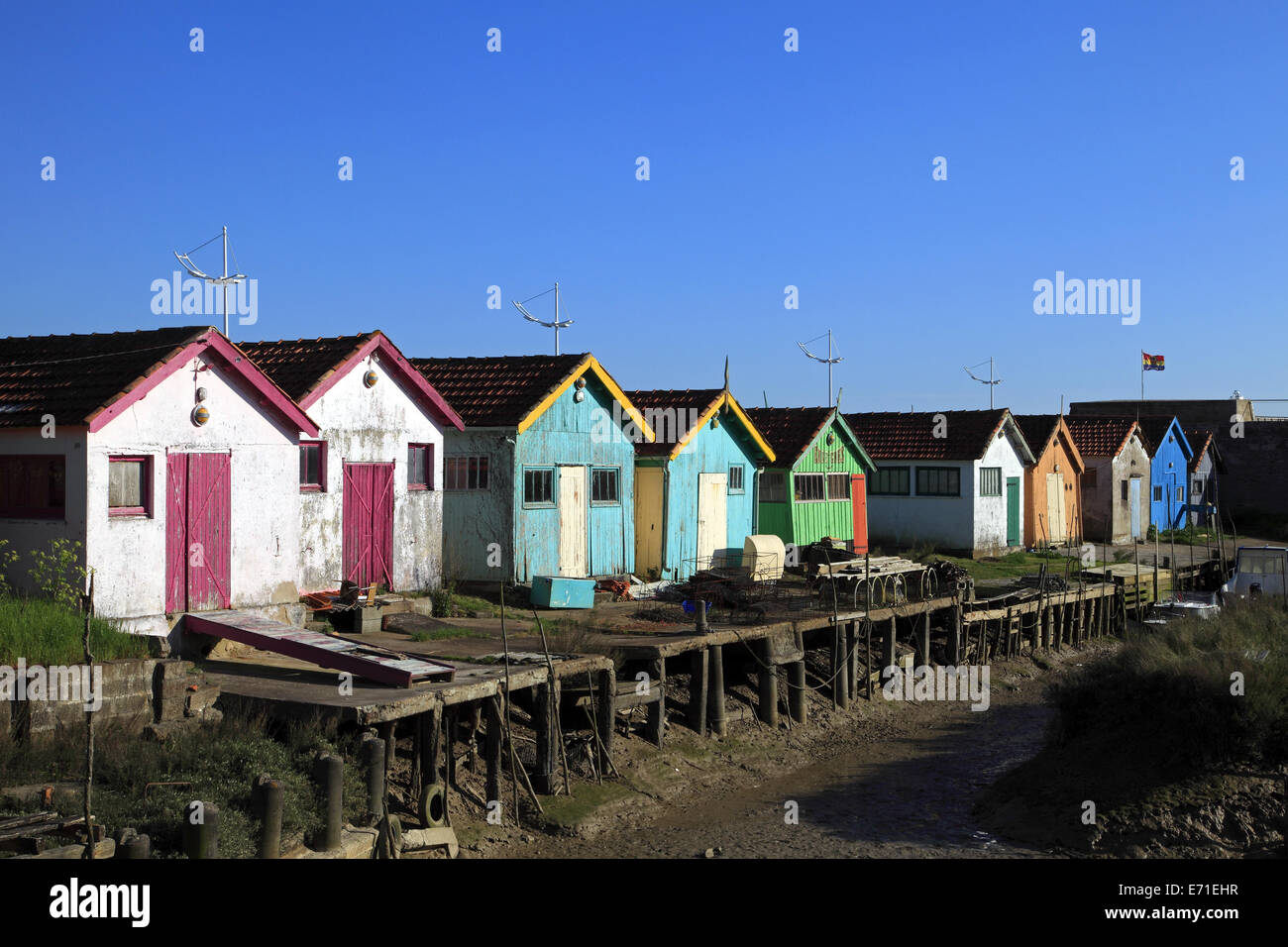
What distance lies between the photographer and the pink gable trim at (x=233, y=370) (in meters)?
15.2

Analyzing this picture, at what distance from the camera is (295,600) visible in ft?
59.0

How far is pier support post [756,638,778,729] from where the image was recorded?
20750 mm

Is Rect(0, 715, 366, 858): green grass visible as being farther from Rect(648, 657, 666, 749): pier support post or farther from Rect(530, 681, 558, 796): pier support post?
Rect(648, 657, 666, 749): pier support post

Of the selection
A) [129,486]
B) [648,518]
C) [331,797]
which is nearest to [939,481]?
[648,518]

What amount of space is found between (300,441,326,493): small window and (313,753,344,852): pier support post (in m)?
8.17

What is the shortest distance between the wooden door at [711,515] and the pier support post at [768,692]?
5.83m

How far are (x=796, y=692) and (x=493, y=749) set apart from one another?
801cm

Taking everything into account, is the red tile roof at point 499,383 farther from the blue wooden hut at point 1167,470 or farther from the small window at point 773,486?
the blue wooden hut at point 1167,470

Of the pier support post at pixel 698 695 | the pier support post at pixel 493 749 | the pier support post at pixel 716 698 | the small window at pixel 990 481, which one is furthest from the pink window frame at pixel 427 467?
the small window at pixel 990 481

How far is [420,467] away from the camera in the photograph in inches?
842

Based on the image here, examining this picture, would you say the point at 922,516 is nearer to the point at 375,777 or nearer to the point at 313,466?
the point at 313,466

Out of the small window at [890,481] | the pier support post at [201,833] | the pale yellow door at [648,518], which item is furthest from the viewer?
the small window at [890,481]

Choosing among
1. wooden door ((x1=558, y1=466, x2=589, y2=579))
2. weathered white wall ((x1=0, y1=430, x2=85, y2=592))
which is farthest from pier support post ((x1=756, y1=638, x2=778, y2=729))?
weathered white wall ((x1=0, y1=430, x2=85, y2=592))
